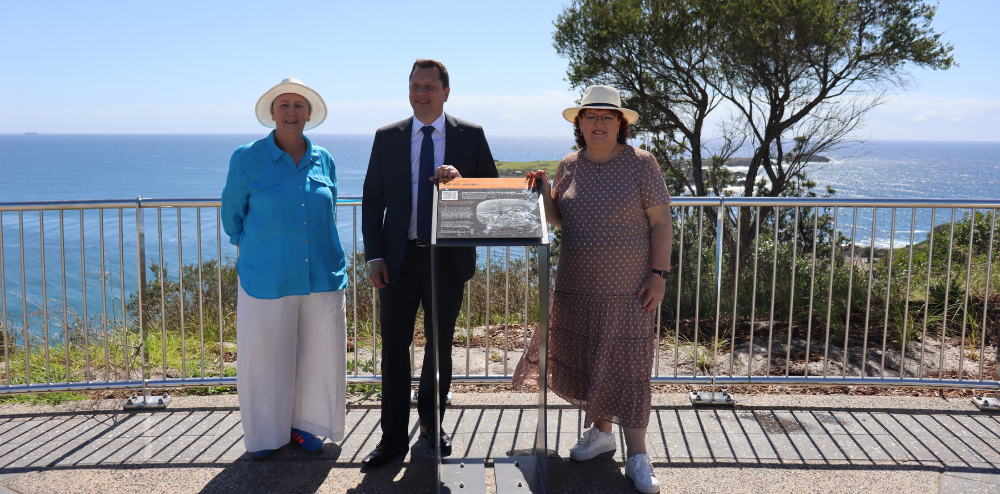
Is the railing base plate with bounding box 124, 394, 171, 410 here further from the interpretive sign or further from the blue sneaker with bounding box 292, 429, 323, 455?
the interpretive sign

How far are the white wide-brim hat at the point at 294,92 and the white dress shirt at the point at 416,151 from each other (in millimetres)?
562

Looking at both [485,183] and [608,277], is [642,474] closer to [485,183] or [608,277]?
[608,277]

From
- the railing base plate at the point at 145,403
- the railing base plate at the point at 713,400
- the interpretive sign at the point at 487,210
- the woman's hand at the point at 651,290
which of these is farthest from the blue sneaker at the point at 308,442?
the railing base plate at the point at 713,400

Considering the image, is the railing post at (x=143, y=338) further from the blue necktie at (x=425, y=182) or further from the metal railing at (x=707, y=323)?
the blue necktie at (x=425, y=182)

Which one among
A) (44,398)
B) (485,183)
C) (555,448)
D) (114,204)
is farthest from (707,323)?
(44,398)

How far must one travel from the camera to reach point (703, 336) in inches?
278

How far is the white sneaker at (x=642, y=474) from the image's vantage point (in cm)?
322

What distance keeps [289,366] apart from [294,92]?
144cm

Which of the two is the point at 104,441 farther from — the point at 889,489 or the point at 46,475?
the point at 889,489

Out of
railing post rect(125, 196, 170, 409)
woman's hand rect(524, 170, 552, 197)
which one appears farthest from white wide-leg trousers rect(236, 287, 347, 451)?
woman's hand rect(524, 170, 552, 197)

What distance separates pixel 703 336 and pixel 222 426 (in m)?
4.85

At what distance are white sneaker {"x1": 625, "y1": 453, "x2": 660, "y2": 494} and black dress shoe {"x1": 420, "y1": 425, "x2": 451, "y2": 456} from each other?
940mm

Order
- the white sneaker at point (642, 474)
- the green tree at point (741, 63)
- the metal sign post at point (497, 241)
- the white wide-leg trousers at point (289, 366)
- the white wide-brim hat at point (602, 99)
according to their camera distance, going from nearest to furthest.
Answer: the metal sign post at point (497, 241) → the white wide-brim hat at point (602, 99) → the white sneaker at point (642, 474) → the white wide-leg trousers at point (289, 366) → the green tree at point (741, 63)

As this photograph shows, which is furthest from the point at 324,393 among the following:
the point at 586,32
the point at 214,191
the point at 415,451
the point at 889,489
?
the point at 214,191
